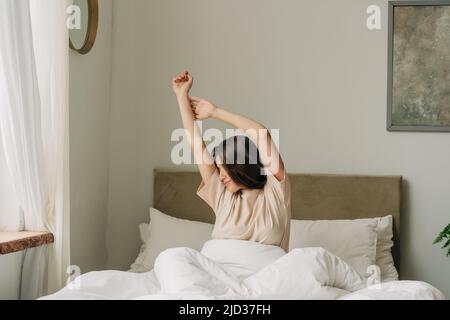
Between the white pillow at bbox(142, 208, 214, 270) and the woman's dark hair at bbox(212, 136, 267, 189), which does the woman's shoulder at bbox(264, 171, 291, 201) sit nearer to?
the woman's dark hair at bbox(212, 136, 267, 189)

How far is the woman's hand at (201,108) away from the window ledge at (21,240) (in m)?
0.74

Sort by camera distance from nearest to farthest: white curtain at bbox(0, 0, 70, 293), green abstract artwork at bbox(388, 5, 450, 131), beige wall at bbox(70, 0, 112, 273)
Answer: white curtain at bbox(0, 0, 70, 293) → beige wall at bbox(70, 0, 112, 273) → green abstract artwork at bbox(388, 5, 450, 131)

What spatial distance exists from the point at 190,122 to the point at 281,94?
2.99 ft

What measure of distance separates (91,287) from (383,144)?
68.7 inches

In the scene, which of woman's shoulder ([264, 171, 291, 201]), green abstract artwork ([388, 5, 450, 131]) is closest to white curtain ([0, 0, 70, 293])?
woman's shoulder ([264, 171, 291, 201])

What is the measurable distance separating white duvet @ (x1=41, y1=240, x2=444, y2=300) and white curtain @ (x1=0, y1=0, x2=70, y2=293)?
432mm

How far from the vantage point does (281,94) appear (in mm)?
3424

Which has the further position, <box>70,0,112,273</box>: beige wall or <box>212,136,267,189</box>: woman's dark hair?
<box>70,0,112,273</box>: beige wall

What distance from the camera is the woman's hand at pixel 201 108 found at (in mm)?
2635

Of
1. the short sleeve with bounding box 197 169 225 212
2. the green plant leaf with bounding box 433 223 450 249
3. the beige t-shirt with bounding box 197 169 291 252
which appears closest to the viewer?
the beige t-shirt with bounding box 197 169 291 252

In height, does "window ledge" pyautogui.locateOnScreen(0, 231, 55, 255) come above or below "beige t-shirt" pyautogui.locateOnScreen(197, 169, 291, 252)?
below

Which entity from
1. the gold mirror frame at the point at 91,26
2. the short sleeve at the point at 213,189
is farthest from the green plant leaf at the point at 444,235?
the gold mirror frame at the point at 91,26

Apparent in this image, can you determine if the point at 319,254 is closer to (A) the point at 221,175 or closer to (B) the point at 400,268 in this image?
(A) the point at 221,175

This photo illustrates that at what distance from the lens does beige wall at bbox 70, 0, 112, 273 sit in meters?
3.16
